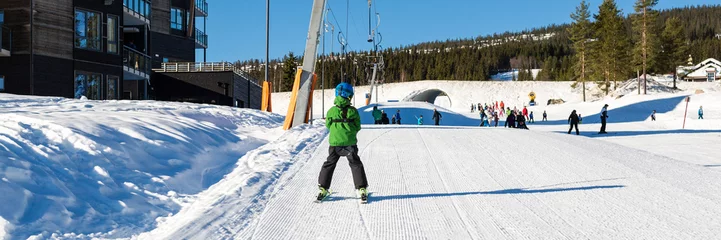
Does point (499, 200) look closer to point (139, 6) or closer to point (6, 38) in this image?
point (6, 38)

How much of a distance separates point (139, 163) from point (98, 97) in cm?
1841

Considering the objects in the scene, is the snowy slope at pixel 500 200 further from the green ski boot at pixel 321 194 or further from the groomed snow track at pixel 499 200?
the green ski boot at pixel 321 194

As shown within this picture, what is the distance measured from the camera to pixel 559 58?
176 metres

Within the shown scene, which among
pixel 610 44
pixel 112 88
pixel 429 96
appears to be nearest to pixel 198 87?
pixel 112 88

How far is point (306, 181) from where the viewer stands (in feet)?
26.1

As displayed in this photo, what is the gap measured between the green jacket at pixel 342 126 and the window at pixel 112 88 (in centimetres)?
2050

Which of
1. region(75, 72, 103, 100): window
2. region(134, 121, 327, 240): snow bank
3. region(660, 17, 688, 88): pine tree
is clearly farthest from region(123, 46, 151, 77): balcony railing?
region(660, 17, 688, 88): pine tree

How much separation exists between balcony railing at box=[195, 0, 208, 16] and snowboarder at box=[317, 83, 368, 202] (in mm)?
38996

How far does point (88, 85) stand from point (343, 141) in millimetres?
20095

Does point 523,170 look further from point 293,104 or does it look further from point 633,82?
point 633,82

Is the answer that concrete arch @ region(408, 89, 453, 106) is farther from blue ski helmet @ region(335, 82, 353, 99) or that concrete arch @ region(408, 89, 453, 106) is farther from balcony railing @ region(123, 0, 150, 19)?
blue ski helmet @ region(335, 82, 353, 99)

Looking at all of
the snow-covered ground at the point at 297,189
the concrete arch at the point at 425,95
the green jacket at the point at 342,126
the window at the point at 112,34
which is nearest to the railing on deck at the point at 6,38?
the window at the point at 112,34

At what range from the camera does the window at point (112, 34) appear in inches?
938

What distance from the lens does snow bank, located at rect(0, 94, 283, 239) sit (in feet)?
16.2
